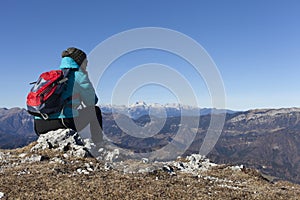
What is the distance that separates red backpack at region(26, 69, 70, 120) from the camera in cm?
1352

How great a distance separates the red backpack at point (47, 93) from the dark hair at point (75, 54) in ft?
3.42

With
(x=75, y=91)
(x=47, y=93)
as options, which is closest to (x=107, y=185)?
(x=47, y=93)

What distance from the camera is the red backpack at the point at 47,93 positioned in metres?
13.5

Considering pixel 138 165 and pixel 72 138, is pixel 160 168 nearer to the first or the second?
pixel 138 165

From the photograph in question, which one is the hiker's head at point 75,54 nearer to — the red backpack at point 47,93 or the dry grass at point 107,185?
the red backpack at point 47,93

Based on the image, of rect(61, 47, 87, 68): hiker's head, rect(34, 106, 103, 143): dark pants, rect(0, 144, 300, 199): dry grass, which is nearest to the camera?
rect(0, 144, 300, 199): dry grass

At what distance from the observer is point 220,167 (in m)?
16.5

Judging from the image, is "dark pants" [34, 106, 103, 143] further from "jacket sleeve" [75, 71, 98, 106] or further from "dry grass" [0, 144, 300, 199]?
"dry grass" [0, 144, 300, 199]

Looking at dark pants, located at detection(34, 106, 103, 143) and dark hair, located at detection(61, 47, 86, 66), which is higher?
dark hair, located at detection(61, 47, 86, 66)

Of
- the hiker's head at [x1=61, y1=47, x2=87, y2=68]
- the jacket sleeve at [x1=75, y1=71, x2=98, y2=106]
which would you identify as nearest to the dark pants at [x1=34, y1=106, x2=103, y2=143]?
the jacket sleeve at [x1=75, y1=71, x2=98, y2=106]

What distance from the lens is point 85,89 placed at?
14.5 metres

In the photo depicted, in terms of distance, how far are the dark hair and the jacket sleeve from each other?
0.68 metres

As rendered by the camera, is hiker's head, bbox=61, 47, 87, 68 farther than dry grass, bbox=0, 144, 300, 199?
Yes

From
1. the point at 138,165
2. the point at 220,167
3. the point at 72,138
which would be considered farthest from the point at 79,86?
the point at 220,167
